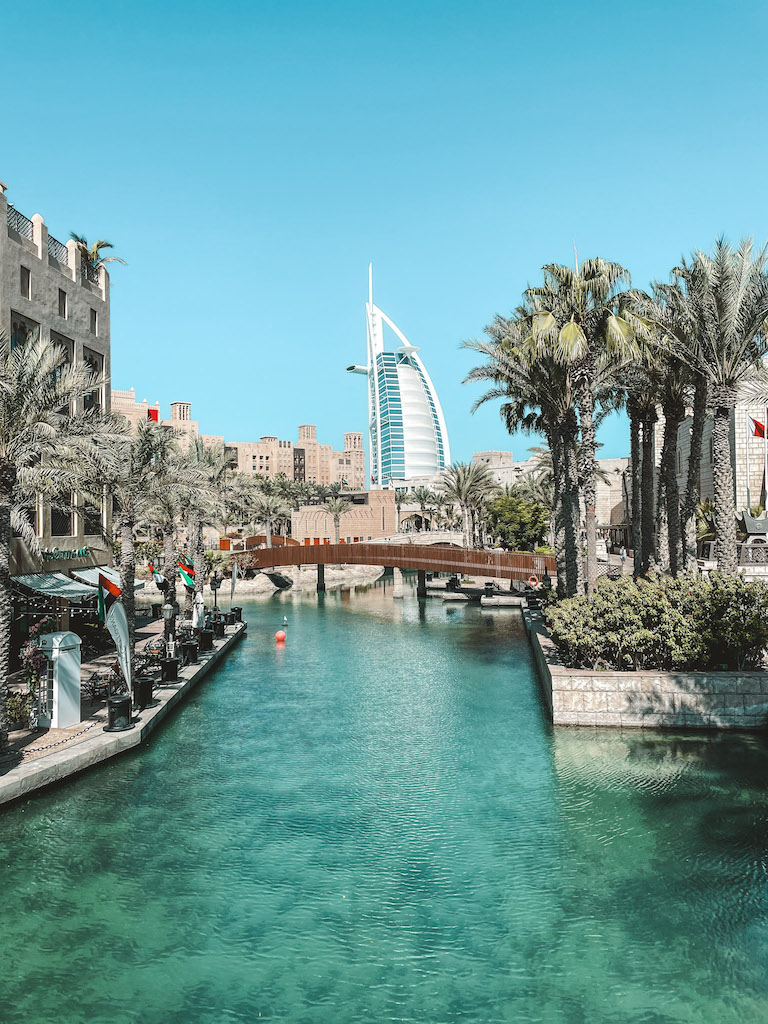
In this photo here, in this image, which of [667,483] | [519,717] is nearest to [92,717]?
[519,717]

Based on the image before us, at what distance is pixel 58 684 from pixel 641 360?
20.6 m

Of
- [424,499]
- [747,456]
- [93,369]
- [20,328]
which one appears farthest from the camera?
[424,499]

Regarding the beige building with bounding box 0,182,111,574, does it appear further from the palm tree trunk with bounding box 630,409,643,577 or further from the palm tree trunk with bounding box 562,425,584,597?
the palm tree trunk with bounding box 630,409,643,577

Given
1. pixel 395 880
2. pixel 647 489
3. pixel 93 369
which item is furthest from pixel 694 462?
pixel 93 369

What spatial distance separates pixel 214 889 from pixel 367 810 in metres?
3.54

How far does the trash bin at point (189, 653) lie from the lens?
79.5 ft

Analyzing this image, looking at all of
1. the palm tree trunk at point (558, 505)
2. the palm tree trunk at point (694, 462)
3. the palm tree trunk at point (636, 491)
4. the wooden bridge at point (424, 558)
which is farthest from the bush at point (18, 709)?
the wooden bridge at point (424, 558)

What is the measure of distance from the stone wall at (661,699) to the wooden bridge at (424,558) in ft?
86.0

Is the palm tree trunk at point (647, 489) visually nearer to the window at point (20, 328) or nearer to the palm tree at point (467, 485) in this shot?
the window at point (20, 328)

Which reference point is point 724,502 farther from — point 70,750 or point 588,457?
point 70,750

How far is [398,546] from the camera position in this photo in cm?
5062

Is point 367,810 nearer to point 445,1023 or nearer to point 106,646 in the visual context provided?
point 445,1023

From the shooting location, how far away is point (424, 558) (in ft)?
162

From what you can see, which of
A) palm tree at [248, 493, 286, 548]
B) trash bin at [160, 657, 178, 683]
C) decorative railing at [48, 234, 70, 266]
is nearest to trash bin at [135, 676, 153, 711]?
trash bin at [160, 657, 178, 683]
